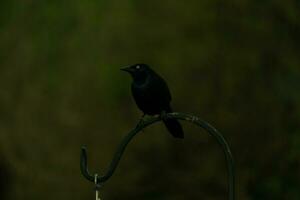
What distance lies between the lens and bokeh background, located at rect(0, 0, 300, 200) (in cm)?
575

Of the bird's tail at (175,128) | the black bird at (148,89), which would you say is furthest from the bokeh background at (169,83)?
the bird's tail at (175,128)

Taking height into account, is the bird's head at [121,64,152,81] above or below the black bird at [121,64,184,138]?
Result: above

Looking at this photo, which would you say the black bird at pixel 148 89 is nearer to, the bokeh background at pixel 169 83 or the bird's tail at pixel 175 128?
the bird's tail at pixel 175 128

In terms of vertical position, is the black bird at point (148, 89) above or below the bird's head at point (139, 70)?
below

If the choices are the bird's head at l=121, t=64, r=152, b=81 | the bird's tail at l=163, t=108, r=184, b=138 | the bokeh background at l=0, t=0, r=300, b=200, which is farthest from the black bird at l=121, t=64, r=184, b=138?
the bokeh background at l=0, t=0, r=300, b=200

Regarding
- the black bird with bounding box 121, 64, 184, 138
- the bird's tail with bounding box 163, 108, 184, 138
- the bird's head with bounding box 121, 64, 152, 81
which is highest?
the bird's head with bounding box 121, 64, 152, 81

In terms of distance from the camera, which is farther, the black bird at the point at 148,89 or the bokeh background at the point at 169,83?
the bokeh background at the point at 169,83

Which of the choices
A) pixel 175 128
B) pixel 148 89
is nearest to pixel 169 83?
pixel 148 89

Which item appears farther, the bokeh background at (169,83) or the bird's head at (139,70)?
the bokeh background at (169,83)

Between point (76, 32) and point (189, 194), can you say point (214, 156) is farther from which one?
point (76, 32)

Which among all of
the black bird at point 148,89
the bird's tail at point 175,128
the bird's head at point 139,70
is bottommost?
the bird's tail at point 175,128

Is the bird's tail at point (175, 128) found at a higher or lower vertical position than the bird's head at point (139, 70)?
lower

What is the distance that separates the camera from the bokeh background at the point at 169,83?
5746mm

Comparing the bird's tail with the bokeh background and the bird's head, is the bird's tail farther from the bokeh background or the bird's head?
the bokeh background
